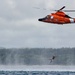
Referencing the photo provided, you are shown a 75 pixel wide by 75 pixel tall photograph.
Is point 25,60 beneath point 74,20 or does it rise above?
above

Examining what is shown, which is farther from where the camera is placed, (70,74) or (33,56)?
(33,56)

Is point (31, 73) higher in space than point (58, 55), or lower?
lower

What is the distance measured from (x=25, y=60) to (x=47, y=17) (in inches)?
2393

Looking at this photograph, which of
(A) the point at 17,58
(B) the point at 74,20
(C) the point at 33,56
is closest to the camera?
(B) the point at 74,20

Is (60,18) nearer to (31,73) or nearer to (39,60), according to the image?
(31,73)

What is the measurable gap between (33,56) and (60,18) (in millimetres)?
68140

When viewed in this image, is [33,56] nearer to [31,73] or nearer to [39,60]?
[39,60]

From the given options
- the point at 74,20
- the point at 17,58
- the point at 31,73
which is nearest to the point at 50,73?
the point at 31,73

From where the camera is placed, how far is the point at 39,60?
138625 mm

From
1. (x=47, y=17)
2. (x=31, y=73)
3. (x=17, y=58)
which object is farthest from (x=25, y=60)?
(x=31, y=73)

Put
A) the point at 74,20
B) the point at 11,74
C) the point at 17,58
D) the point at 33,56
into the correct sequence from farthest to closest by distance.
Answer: the point at 33,56
the point at 17,58
the point at 74,20
the point at 11,74

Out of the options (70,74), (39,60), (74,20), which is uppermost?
(39,60)

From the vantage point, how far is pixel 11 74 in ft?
173

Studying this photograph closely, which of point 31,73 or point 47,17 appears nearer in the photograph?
point 31,73
